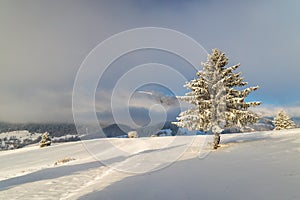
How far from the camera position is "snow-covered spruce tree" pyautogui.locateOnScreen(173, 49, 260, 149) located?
45.5 ft

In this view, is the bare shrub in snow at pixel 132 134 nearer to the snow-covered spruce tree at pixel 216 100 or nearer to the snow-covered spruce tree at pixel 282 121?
the snow-covered spruce tree at pixel 216 100

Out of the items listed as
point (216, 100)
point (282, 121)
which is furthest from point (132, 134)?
point (282, 121)

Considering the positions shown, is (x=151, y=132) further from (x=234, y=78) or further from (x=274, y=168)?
(x=274, y=168)

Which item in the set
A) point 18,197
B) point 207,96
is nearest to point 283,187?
point 18,197

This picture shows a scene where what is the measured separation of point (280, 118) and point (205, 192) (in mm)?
41322

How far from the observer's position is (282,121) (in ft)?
124

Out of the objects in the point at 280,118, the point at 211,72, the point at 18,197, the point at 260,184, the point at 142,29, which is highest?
the point at 142,29

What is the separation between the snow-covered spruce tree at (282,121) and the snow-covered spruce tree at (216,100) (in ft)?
98.0

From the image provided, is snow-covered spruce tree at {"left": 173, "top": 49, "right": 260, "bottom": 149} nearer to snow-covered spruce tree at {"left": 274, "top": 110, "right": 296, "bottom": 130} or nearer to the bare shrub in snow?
the bare shrub in snow

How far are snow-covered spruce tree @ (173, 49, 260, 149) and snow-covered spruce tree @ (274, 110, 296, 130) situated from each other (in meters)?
29.9

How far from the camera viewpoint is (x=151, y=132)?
130ft

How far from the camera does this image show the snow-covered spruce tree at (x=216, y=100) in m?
13.9

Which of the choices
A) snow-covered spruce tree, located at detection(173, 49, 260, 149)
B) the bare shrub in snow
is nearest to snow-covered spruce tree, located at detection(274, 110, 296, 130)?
the bare shrub in snow

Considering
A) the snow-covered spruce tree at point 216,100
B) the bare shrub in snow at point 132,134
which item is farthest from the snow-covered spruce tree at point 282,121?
the snow-covered spruce tree at point 216,100
